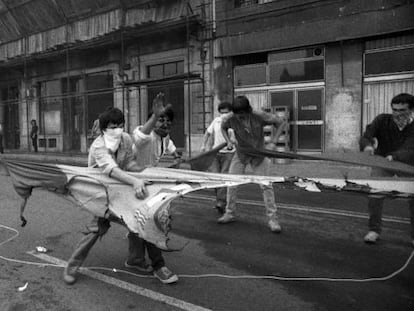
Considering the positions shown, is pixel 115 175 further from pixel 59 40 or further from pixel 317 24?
pixel 59 40

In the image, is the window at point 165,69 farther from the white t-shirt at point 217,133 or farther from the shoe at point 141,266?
the shoe at point 141,266

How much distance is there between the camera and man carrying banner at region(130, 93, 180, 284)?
3.82 m

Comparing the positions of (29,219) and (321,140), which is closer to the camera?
(29,219)

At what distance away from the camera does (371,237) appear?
4918 mm

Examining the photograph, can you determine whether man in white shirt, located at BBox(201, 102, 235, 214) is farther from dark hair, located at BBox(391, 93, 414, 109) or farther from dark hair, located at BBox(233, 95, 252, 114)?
dark hair, located at BBox(391, 93, 414, 109)

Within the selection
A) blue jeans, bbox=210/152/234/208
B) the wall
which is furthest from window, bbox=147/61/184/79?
blue jeans, bbox=210/152/234/208

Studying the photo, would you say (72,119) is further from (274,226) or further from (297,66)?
(274,226)

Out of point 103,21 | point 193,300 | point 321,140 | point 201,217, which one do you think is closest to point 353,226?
point 201,217

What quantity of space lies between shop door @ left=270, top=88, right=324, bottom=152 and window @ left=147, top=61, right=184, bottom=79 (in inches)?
169

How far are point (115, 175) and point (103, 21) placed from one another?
14.9 meters

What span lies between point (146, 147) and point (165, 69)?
12.6 metres

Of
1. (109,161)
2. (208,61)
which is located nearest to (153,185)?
(109,161)

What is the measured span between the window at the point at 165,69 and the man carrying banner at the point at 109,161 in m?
12.1

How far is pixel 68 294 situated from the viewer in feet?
11.8
